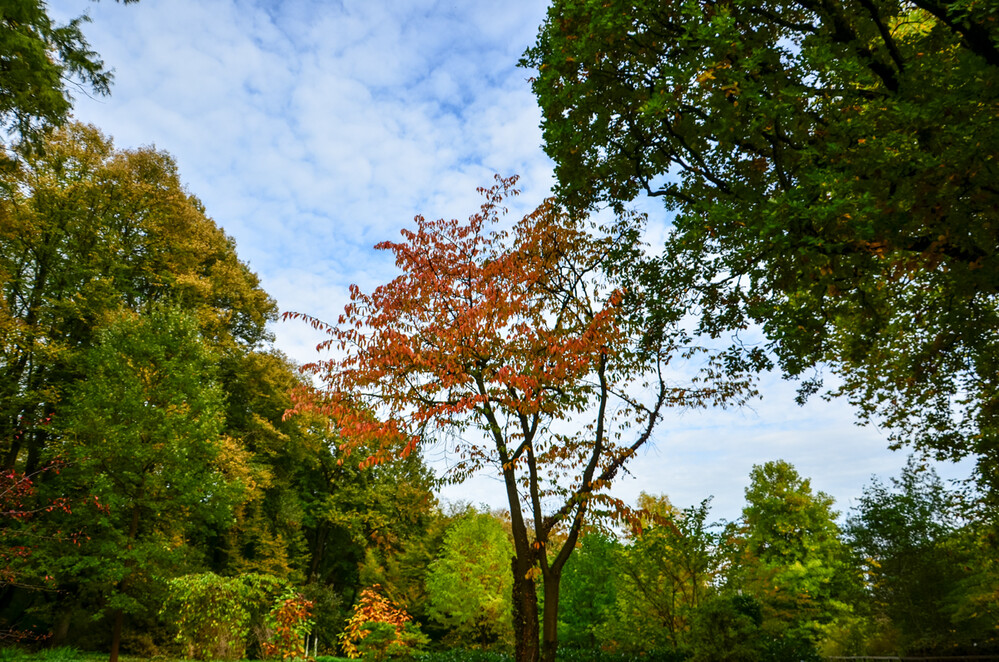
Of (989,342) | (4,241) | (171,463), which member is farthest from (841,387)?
(4,241)

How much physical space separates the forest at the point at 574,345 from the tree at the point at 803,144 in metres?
0.05

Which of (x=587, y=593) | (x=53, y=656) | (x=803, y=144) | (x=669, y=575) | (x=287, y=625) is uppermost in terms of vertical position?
(x=803, y=144)

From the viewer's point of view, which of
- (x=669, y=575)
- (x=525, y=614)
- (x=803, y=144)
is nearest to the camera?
(x=803, y=144)

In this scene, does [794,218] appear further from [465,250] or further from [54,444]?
[54,444]

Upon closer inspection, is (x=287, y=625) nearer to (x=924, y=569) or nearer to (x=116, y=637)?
(x=116, y=637)

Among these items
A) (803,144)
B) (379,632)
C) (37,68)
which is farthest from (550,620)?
(37,68)

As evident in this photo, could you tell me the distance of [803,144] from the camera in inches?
270

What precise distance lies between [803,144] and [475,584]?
1939cm

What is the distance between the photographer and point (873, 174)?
5211mm

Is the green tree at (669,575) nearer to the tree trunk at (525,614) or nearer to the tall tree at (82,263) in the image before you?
the tree trunk at (525,614)

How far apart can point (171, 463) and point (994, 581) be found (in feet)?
76.9

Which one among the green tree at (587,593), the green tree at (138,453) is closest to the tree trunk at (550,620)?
the green tree at (138,453)

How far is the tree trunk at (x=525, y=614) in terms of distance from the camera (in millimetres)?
9109

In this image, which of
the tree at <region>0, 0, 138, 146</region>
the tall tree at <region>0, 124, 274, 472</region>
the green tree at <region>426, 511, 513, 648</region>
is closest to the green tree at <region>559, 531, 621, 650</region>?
the green tree at <region>426, 511, 513, 648</region>
